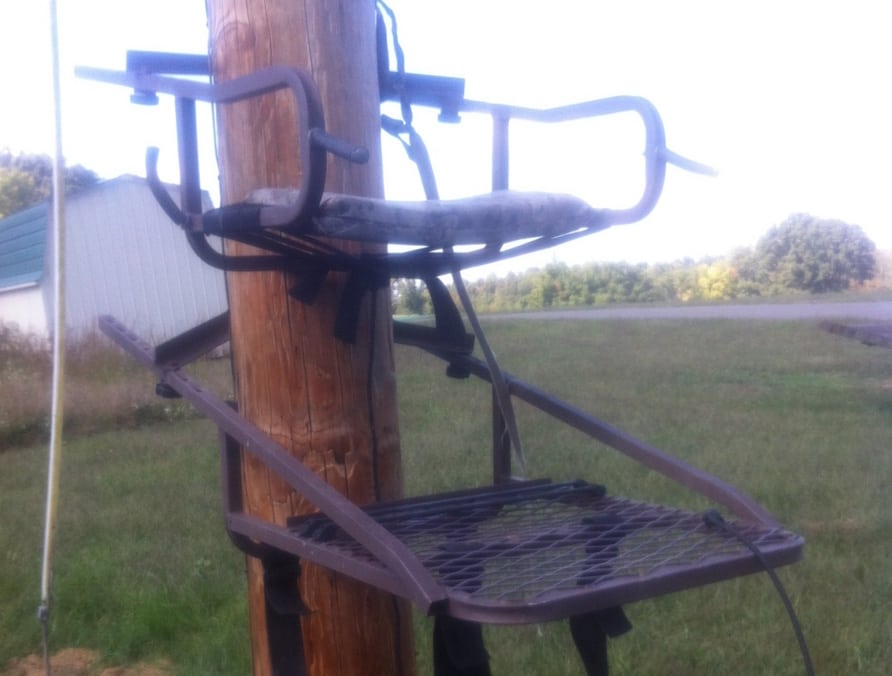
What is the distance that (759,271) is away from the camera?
32656mm

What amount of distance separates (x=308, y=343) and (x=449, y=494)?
359 millimetres

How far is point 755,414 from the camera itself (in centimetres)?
841

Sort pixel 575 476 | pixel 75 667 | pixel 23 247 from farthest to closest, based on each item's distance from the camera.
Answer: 1. pixel 23 247
2. pixel 575 476
3. pixel 75 667

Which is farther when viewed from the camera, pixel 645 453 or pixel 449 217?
pixel 645 453

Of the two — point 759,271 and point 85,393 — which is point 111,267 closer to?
point 85,393

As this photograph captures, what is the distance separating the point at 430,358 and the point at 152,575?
855 cm

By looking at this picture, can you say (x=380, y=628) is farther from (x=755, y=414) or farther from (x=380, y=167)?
(x=755, y=414)

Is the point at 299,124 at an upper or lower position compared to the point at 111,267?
lower

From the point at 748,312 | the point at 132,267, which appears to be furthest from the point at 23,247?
the point at 748,312

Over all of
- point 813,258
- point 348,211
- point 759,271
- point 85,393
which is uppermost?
point 813,258

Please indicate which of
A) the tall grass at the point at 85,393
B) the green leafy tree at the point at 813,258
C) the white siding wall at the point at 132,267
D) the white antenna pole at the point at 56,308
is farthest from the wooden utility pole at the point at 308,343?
the green leafy tree at the point at 813,258

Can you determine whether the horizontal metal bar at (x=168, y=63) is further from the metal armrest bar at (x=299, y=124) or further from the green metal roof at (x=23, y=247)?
the green metal roof at (x=23, y=247)

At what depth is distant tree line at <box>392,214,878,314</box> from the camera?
2825cm

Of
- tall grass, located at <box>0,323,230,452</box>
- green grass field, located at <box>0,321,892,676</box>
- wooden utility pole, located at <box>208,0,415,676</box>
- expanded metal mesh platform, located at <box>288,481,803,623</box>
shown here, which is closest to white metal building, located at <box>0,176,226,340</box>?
tall grass, located at <box>0,323,230,452</box>
